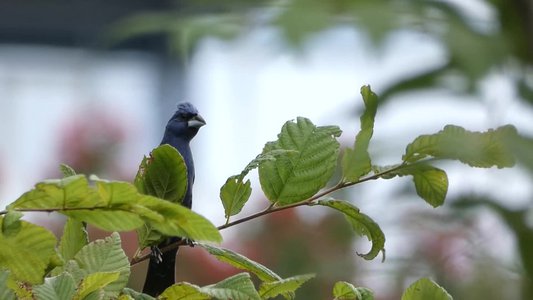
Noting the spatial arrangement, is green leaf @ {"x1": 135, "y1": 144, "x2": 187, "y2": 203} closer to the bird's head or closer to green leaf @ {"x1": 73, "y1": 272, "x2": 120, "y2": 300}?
green leaf @ {"x1": 73, "y1": 272, "x2": 120, "y2": 300}

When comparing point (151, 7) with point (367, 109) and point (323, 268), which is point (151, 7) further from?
point (367, 109)

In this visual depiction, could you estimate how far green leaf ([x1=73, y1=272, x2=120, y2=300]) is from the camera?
999mm

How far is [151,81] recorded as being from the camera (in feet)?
30.3

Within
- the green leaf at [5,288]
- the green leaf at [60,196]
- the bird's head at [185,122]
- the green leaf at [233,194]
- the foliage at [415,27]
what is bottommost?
the green leaf at [5,288]

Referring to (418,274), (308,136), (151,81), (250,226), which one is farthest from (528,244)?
(151,81)

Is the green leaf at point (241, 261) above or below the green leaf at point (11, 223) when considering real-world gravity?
below

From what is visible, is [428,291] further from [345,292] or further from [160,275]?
[160,275]

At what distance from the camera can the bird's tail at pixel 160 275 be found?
121 centimetres

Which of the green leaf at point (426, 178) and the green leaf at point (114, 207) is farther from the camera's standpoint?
the green leaf at point (426, 178)

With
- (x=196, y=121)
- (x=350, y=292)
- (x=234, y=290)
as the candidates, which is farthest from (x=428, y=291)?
(x=196, y=121)

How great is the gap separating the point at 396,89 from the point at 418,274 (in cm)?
40

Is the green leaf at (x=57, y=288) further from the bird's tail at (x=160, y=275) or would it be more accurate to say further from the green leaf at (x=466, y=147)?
the green leaf at (x=466, y=147)

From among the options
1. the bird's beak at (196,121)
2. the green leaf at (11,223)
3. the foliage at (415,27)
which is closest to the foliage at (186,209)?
the green leaf at (11,223)

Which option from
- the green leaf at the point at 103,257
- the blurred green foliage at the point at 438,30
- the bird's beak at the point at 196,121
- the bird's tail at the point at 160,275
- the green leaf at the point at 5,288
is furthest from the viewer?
the blurred green foliage at the point at 438,30
